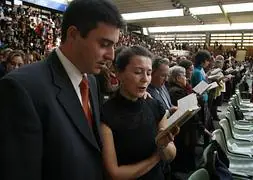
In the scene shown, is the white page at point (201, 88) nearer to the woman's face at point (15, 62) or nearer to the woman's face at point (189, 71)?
the woman's face at point (189, 71)

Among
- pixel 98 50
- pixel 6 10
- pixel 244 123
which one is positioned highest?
pixel 6 10

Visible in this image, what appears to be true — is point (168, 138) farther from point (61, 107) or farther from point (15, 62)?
point (15, 62)

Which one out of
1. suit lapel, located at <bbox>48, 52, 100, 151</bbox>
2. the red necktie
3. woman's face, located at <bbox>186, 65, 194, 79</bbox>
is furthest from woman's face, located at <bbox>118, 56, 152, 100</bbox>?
woman's face, located at <bbox>186, 65, 194, 79</bbox>

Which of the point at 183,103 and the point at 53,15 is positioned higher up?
the point at 53,15

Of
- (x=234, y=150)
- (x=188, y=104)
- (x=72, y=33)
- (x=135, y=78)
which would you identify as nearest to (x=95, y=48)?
(x=72, y=33)

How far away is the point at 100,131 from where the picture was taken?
1199mm

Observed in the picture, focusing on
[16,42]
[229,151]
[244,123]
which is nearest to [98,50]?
[229,151]

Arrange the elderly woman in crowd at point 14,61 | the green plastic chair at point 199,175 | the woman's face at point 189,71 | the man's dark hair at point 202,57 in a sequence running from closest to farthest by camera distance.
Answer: the green plastic chair at point 199,175
the elderly woman in crowd at point 14,61
the woman's face at point 189,71
the man's dark hair at point 202,57

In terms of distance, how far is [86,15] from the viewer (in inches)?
38.8

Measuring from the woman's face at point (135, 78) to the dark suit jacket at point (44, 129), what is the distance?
0.38 m

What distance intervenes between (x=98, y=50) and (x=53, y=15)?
1041cm

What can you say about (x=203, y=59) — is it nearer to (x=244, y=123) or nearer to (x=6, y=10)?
(x=244, y=123)

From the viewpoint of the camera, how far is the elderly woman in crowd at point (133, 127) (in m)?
1.27

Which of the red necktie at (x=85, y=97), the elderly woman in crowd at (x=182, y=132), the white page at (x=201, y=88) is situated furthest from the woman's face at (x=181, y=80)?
the red necktie at (x=85, y=97)
